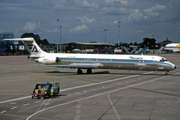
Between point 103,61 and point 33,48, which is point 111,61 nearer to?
point 103,61

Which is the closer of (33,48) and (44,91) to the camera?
(44,91)

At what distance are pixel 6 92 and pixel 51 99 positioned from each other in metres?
6.56

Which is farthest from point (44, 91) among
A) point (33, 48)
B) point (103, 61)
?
point (33, 48)

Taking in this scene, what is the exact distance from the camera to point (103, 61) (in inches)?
1735

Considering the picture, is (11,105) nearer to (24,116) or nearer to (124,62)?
(24,116)

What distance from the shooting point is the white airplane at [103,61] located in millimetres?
41844

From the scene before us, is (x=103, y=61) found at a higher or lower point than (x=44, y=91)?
higher

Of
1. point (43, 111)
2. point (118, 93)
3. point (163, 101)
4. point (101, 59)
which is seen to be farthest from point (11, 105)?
point (101, 59)

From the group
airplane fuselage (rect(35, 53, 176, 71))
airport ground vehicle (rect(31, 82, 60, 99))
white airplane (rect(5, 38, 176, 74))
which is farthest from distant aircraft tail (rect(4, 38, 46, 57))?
airport ground vehicle (rect(31, 82, 60, 99))

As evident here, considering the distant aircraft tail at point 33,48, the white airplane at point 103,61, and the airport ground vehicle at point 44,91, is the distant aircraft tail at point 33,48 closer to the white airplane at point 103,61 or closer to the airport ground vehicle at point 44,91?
the white airplane at point 103,61

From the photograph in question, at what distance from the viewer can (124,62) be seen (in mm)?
43000

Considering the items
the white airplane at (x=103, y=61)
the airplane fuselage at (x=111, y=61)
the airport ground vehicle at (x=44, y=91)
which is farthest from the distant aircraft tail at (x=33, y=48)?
the airport ground vehicle at (x=44, y=91)

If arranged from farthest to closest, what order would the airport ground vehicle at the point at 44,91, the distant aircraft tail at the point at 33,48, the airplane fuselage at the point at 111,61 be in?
the distant aircraft tail at the point at 33,48, the airplane fuselage at the point at 111,61, the airport ground vehicle at the point at 44,91

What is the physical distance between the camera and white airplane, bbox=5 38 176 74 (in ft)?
137
